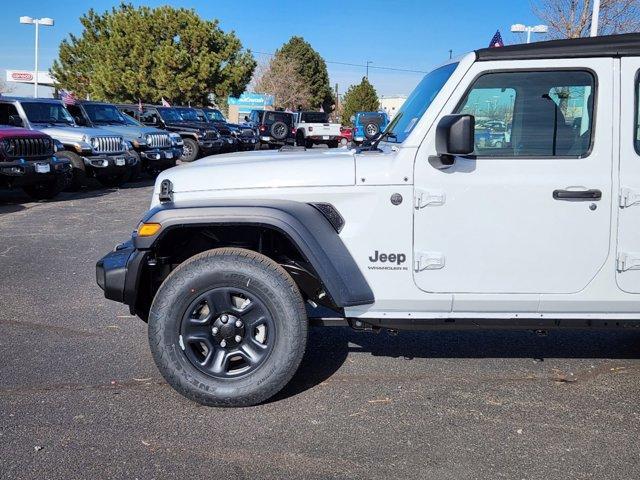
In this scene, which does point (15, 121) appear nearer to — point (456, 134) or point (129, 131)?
point (129, 131)

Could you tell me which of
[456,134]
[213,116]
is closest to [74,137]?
[213,116]

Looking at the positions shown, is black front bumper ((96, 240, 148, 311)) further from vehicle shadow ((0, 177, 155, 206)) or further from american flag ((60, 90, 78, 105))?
american flag ((60, 90, 78, 105))

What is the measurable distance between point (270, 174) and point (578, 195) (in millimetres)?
1681

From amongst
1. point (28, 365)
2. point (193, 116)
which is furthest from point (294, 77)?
point (28, 365)

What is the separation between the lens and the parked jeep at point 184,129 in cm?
2106

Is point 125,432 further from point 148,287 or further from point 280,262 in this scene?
point 280,262

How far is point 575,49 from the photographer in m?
3.59

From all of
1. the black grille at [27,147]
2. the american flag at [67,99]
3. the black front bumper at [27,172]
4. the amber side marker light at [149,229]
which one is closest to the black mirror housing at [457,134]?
the amber side marker light at [149,229]

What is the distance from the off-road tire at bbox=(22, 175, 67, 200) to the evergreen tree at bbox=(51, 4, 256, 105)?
82.7ft

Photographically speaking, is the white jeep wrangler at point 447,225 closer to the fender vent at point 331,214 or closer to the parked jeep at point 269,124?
the fender vent at point 331,214

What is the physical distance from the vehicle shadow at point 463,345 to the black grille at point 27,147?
895 centimetres

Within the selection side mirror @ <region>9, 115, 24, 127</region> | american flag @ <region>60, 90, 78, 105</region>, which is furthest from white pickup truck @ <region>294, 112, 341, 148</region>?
side mirror @ <region>9, 115, 24, 127</region>

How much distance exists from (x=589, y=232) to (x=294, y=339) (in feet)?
5.61

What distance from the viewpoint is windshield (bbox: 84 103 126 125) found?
54.3 ft
